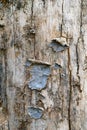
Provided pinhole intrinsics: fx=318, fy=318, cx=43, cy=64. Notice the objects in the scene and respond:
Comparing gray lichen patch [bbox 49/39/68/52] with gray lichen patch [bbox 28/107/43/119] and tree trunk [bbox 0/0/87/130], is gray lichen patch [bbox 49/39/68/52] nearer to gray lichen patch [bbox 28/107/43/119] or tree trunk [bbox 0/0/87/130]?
tree trunk [bbox 0/0/87/130]

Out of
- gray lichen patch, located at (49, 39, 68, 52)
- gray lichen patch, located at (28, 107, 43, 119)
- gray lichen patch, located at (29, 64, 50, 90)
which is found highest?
gray lichen patch, located at (49, 39, 68, 52)

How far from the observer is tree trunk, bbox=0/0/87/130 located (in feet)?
6.15

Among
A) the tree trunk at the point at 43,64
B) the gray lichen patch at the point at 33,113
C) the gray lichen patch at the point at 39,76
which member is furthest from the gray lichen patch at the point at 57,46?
the gray lichen patch at the point at 33,113

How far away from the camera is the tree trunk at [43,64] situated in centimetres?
187

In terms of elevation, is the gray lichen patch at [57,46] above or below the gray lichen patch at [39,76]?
above

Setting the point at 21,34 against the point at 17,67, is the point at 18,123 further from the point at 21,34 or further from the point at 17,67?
the point at 21,34

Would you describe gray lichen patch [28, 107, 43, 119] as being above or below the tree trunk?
below

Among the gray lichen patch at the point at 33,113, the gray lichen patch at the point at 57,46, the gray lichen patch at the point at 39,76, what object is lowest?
the gray lichen patch at the point at 33,113

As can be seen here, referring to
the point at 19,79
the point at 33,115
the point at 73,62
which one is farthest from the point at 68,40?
the point at 33,115

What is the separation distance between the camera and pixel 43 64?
190 cm

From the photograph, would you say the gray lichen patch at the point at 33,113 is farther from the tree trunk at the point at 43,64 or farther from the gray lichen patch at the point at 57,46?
the gray lichen patch at the point at 57,46

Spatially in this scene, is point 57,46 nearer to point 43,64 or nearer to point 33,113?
point 43,64

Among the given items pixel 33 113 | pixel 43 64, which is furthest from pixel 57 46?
pixel 33 113

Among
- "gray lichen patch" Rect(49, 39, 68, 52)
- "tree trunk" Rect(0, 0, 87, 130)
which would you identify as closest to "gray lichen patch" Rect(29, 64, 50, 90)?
"tree trunk" Rect(0, 0, 87, 130)
